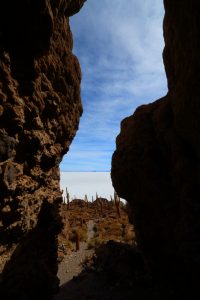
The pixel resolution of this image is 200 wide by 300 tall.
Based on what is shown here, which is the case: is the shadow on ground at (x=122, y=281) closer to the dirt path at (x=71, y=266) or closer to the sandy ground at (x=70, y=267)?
the sandy ground at (x=70, y=267)

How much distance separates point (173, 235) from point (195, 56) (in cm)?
756

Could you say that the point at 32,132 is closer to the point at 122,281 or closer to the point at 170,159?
the point at 170,159

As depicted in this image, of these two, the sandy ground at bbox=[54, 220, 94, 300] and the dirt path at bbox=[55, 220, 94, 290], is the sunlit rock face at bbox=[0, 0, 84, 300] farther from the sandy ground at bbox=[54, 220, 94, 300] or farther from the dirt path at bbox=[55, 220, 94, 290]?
the dirt path at bbox=[55, 220, 94, 290]

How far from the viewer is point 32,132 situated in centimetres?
935

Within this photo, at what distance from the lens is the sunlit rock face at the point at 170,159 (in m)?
8.70

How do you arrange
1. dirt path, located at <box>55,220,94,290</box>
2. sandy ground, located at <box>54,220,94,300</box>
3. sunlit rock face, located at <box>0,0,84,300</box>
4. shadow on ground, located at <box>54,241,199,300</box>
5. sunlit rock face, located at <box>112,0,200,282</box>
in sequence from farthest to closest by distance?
dirt path, located at <box>55,220,94,290</box>
sandy ground, located at <box>54,220,94,300</box>
shadow on ground, located at <box>54,241,199,300</box>
sunlit rock face, located at <box>112,0,200,282</box>
sunlit rock face, located at <box>0,0,84,300</box>

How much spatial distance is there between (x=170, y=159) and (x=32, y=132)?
239 inches

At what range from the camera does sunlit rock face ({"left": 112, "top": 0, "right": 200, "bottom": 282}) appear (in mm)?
8695

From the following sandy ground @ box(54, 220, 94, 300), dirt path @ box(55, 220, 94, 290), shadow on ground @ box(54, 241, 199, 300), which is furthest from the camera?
dirt path @ box(55, 220, 94, 290)

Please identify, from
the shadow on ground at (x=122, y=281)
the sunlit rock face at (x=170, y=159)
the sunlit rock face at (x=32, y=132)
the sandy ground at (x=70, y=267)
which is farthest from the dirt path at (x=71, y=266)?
the sunlit rock face at (x=32, y=132)

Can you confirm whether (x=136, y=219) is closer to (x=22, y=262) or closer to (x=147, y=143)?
(x=147, y=143)

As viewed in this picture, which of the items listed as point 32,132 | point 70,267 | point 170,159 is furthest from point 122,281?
point 32,132

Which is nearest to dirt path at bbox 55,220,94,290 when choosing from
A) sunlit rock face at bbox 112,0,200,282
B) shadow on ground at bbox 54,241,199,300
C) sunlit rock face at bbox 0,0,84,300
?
shadow on ground at bbox 54,241,199,300

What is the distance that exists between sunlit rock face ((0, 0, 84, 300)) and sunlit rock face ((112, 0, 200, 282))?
12.3 feet
